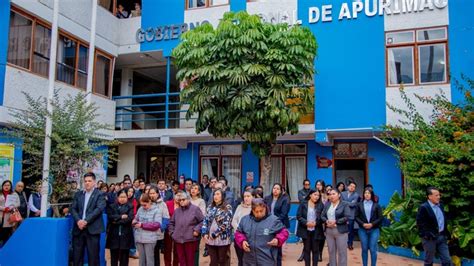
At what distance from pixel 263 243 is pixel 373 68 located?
8816mm

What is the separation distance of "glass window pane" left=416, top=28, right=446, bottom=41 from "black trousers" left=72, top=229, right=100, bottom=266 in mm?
10172

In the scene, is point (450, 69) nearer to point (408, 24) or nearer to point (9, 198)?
point (408, 24)

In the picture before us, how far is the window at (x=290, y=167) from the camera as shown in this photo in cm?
1432

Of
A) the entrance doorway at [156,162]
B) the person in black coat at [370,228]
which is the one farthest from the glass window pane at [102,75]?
the person in black coat at [370,228]

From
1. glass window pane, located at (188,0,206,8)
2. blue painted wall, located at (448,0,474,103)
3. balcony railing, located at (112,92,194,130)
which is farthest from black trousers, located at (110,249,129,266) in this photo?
glass window pane, located at (188,0,206,8)

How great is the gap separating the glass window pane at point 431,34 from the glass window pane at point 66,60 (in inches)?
399

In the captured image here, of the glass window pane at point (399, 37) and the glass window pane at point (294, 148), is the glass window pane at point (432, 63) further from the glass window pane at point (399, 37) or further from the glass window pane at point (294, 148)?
the glass window pane at point (294, 148)

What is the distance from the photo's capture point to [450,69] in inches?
485

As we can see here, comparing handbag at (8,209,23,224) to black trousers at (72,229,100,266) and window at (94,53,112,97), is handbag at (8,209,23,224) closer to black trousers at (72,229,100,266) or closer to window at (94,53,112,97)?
black trousers at (72,229,100,266)

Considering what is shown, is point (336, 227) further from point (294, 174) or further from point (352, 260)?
point (294, 174)

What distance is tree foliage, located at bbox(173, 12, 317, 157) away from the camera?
1068 cm

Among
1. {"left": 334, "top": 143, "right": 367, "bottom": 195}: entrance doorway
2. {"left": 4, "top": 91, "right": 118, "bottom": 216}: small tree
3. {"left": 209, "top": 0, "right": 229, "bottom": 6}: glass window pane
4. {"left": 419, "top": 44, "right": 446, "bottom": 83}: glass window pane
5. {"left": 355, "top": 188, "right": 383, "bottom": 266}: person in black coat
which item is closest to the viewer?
{"left": 4, "top": 91, "right": 118, "bottom": 216}: small tree

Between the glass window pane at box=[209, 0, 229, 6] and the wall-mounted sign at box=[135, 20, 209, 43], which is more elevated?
the glass window pane at box=[209, 0, 229, 6]

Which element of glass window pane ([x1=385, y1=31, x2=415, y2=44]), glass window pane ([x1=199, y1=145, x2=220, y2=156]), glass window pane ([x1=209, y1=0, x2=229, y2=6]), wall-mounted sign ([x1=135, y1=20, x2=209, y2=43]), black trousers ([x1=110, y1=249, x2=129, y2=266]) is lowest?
black trousers ([x1=110, y1=249, x2=129, y2=266])
